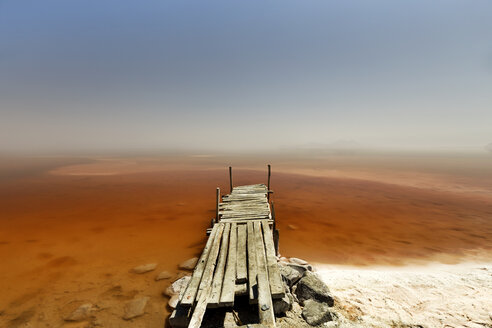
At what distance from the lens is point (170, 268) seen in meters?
9.86

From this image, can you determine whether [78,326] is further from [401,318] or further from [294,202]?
[294,202]

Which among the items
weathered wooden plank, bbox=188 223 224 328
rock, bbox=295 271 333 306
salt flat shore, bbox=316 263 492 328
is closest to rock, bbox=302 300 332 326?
rock, bbox=295 271 333 306

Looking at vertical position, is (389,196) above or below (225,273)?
below

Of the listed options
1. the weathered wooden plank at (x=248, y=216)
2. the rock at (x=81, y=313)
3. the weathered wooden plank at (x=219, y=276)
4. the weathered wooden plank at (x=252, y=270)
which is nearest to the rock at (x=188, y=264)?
the weathered wooden plank at (x=248, y=216)

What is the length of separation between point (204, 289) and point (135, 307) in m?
4.46

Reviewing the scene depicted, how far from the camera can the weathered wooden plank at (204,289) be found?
4176mm

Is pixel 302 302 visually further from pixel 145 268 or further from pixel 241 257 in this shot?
pixel 145 268

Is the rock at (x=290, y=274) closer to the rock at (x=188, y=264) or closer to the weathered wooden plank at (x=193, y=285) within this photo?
the weathered wooden plank at (x=193, y=285)

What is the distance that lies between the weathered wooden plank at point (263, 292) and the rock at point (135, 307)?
16.0 feet

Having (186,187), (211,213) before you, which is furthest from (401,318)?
(186,187)

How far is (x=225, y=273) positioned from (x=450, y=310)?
7.24 metres

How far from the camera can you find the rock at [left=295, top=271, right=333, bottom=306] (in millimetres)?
6582

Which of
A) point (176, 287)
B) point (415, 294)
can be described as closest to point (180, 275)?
point (176, 287)

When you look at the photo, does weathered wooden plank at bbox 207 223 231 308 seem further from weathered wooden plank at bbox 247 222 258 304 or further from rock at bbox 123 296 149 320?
rock at bbox 123 296 149 320
